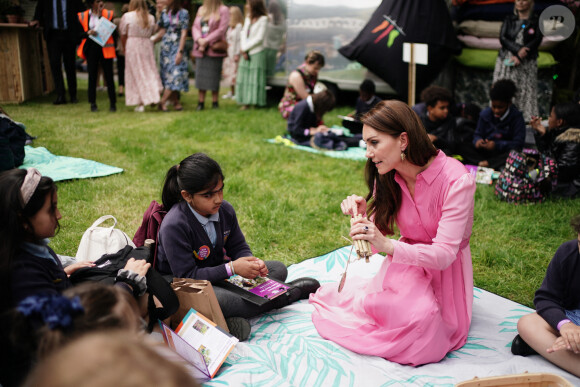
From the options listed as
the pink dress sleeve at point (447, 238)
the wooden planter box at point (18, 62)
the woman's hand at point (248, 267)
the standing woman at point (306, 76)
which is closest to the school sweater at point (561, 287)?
the pink dress sleeve at point (447, 238)

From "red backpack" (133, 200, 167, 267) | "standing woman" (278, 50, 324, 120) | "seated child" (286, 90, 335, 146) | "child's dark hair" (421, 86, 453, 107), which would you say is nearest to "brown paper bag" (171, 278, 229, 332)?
"red backpack" (133, 200, 167, 267)

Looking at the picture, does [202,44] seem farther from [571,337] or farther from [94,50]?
[571,337]

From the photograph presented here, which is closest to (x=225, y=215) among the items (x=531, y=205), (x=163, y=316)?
(x=163, y=316)

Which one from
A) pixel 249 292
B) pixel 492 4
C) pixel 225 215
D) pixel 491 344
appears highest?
pixel 492 4

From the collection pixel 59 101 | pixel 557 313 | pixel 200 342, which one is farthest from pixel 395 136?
pixel 59 101

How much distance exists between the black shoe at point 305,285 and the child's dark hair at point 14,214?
1.68 metres

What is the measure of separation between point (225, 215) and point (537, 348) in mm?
1840

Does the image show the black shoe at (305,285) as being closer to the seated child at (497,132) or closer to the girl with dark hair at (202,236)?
the girl with dark hair at (202,236)

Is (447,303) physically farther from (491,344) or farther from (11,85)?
(11,85)

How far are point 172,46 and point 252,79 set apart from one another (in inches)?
62.2

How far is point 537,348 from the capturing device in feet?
8.73

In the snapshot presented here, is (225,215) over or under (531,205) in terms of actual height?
over

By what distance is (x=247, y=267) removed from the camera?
9.47 feet

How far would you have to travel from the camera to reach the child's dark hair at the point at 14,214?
78.5 inches
